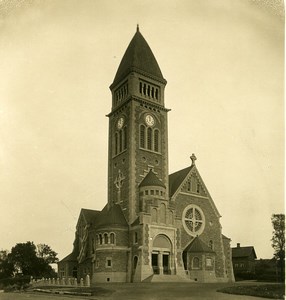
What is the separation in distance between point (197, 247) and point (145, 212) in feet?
23.5

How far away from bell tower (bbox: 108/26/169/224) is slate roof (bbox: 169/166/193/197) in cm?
123

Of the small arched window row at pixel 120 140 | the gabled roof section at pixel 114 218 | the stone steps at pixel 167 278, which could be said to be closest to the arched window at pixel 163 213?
the gabled roof section at pixel 114 218

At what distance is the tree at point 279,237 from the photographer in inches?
846

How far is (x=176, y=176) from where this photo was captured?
5153 centimetres

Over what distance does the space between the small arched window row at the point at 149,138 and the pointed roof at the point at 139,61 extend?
6.65m

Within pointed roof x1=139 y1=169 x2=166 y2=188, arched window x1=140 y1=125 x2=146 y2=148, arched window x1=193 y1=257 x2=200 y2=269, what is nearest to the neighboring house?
arched window x1=193 y1=257 x2=200 y2=269

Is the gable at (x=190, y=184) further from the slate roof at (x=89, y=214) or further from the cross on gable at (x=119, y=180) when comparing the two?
the slate roof at (x=89, y=214)

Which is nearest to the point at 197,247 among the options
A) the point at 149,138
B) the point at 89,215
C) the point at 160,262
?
the point at 160,262

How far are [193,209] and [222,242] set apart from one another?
5.84 meters

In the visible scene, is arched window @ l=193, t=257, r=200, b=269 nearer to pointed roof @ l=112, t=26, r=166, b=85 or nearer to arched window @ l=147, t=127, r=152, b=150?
arched window @ l=147, t=127, r=152, b=150

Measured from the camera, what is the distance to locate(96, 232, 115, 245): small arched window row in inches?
1705

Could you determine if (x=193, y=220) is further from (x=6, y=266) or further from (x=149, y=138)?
(x=6, y=266)

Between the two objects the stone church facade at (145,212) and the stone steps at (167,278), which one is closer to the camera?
the stone steps at (167,278)

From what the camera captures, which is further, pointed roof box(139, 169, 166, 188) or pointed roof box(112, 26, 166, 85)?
pointed roof box(112, 26, 166, 85)
